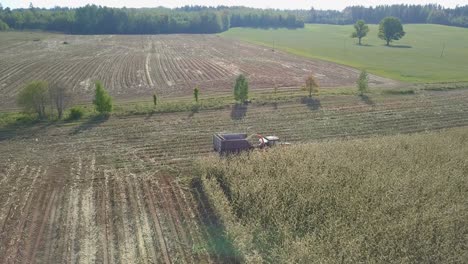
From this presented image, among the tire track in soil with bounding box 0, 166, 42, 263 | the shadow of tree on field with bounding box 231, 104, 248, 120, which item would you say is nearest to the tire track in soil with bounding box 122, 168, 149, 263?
the tire track in soil with bounding box 0, 166, 42, 263

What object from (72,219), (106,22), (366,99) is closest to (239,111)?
(366,99)

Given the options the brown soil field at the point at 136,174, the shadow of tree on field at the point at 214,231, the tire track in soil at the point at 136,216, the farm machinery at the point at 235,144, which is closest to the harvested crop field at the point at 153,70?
the brown soil field at the point at 136,174

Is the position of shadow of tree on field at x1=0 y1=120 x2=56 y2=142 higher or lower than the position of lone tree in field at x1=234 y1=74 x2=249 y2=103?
lower

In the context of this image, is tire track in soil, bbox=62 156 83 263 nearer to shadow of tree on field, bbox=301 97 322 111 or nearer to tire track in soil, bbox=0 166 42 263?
tire track in soil, bbox=0 166 42 263

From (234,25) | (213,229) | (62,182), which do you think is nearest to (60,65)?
(62,182)

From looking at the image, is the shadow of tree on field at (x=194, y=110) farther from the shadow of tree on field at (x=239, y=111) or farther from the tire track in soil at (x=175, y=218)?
the tire track in soil at (x=175, y=218)

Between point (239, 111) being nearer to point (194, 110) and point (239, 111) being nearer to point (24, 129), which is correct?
point (194, 110)

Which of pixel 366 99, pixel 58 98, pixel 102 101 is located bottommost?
pixel 366 99

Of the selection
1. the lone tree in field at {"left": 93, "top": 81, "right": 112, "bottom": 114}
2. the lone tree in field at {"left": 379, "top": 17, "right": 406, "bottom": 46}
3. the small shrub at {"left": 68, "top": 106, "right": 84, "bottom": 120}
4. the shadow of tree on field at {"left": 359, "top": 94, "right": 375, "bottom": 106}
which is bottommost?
the shadow of tree on field at {"left": 359, "top": 94, "right": 375, "bottom": 106}
